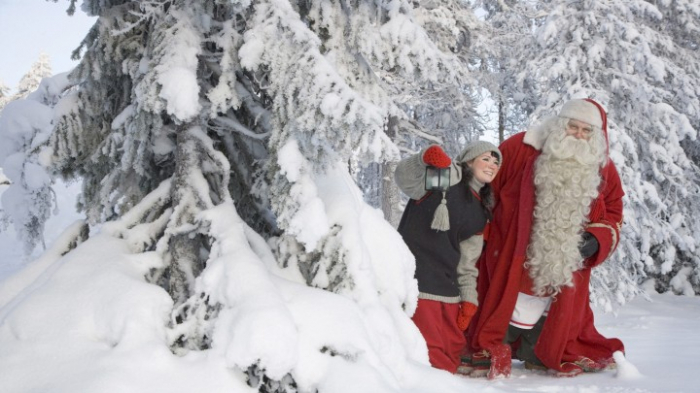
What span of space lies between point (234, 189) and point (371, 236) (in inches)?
41.1

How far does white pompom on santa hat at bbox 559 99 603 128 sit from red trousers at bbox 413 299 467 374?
1766 mm

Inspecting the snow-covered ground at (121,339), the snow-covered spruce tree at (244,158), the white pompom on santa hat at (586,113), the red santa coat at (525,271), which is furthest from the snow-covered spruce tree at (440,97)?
the snow-covered ground at (121,339)

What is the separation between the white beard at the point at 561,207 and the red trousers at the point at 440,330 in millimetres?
725

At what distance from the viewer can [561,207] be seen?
4.28 m

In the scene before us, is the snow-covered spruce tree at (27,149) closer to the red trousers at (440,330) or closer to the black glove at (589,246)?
the red trousers at (440,330)

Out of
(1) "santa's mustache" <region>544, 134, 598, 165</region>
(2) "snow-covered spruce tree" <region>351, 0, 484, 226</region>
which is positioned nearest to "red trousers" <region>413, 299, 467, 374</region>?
(1) "santa's mustache" <region>544, 134, 598, 165</region>

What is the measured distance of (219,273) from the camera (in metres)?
2.59

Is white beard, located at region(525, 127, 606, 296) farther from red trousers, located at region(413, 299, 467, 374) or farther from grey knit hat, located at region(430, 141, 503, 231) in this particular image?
red trousers, located at region(413, 299, 467, 374)

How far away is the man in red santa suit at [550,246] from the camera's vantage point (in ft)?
14.1

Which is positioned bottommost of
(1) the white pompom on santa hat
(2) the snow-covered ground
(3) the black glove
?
(2) the snow-covered ground

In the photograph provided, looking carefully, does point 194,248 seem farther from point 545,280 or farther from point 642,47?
point 642,47

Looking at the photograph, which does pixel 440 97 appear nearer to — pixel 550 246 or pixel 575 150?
pixel 575 150

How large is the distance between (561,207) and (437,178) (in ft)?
3.50

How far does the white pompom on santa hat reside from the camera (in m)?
4.35
